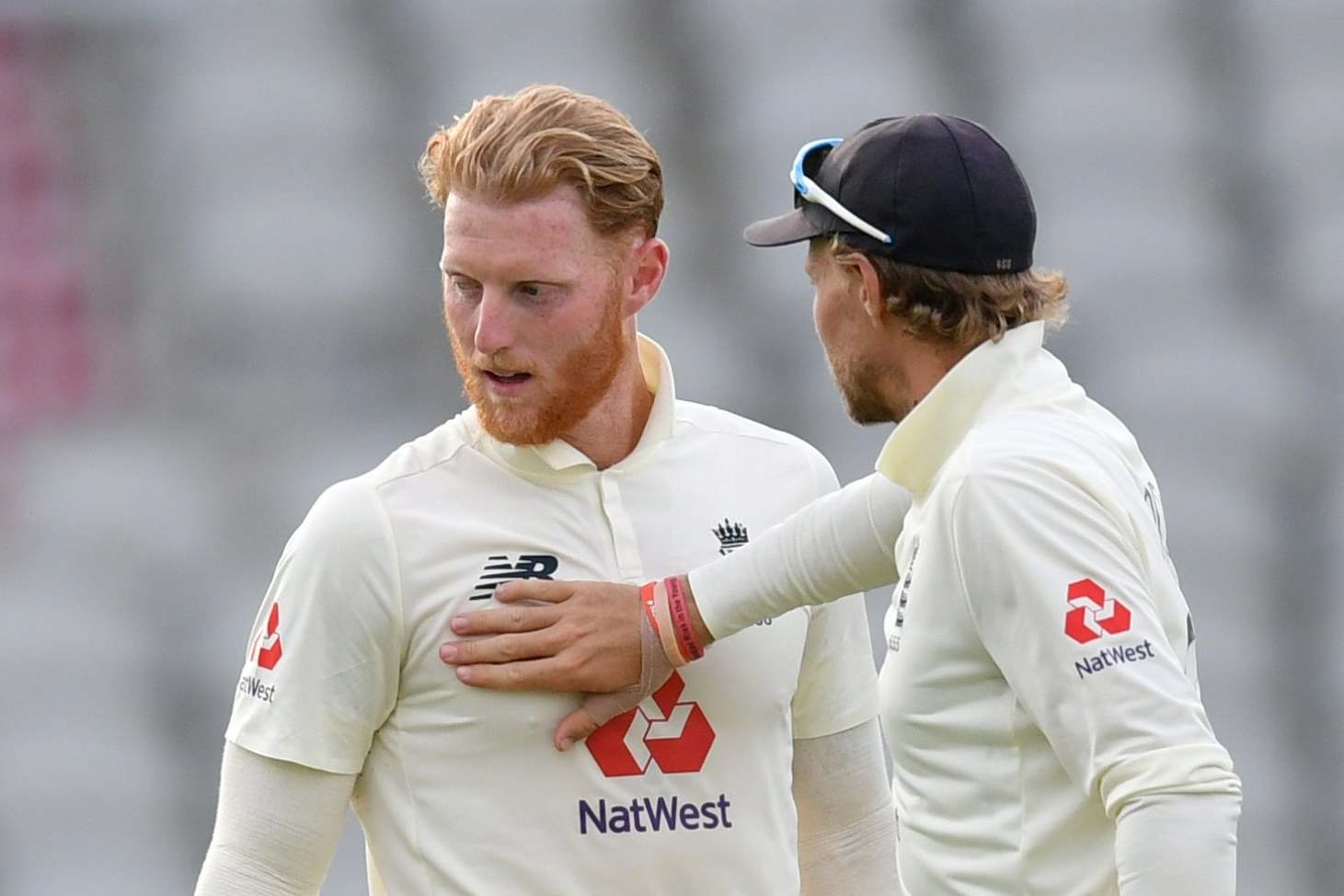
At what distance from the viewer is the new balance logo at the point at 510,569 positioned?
4.83 ft

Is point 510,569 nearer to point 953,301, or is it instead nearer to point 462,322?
point 462,322

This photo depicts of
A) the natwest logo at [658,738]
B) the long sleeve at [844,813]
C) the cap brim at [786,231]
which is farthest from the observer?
the long sleeve at [844,813]

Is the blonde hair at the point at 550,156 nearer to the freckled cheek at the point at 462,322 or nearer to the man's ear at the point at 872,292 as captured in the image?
the freckled cheek at the point at 462,322

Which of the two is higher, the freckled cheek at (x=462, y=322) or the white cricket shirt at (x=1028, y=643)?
the freckled cheek at (x=462, y=322)

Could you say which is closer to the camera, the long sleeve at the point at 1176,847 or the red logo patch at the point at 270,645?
the long sleeve at the point at 1176,847

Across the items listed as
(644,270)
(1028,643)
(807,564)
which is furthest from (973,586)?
(644,270)

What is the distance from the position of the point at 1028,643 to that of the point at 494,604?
1.61ft

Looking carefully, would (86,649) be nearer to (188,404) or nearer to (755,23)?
(188,404)

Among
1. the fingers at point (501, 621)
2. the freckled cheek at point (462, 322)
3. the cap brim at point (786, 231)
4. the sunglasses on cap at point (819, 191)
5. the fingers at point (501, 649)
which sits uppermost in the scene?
the sunglasses on cap at point (819, 191)

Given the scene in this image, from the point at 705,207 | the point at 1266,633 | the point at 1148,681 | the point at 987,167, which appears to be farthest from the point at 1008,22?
the point at 1148,681

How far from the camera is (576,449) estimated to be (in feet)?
5.11

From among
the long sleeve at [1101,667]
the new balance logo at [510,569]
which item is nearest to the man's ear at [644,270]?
the new balance logo at [510,569]

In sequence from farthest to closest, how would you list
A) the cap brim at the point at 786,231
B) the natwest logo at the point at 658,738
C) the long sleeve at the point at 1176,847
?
the natwest logo at the point at 658,738
the cap brim at the point at 786,231
the long sleeve at the point at 1176,847

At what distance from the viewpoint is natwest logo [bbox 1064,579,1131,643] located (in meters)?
1.12
